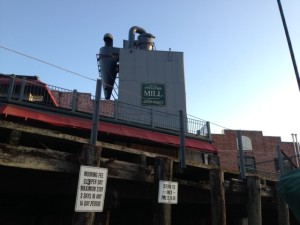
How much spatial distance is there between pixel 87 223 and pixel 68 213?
377 cm

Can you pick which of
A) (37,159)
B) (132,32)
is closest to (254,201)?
(37,159)

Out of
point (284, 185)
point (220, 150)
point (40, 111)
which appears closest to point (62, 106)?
point (40, 111)

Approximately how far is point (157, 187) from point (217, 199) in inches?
87.0

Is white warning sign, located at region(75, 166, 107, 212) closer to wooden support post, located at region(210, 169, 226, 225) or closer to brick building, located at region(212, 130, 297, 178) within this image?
wooden support post, located at region(210, 169, 226, 225)

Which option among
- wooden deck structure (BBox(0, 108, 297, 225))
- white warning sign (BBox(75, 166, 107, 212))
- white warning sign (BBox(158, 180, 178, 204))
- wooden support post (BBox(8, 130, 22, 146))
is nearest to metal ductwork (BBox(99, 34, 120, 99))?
wooden deck structure (BBox(0, 108, 297, 225))

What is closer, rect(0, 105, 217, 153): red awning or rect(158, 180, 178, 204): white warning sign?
rect(158, 180, 178, 204): white warning sign

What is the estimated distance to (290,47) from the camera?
11.5 meters

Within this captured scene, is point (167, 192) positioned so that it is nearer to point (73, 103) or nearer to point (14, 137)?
point (14, 137)

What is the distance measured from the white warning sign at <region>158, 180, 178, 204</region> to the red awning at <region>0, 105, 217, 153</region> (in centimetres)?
701

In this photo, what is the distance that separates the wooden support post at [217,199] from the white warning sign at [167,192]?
1698 millimetres

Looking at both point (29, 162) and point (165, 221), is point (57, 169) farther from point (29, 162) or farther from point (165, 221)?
point (165, 221)

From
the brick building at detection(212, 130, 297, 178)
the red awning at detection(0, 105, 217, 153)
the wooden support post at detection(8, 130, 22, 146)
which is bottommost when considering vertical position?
the wooden support post at detection(8, 130, 22, 146)

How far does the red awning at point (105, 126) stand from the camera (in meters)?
13.0

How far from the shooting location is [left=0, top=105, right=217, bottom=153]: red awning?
12977 mm
